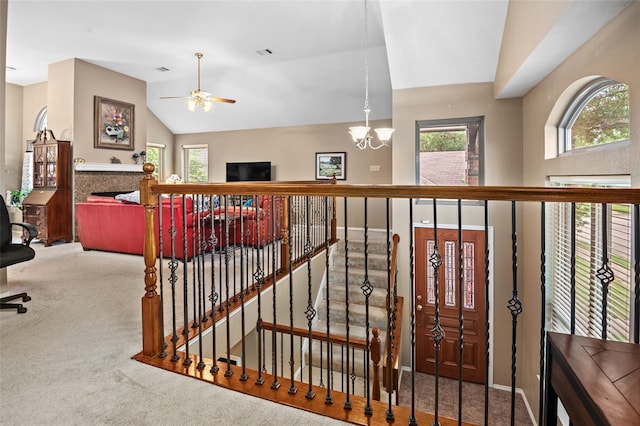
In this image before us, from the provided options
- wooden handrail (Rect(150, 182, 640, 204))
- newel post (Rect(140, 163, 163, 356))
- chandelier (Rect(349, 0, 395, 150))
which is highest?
chandelier (Rect(349, 0, 395, 150))

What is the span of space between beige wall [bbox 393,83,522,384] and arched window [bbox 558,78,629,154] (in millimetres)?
916

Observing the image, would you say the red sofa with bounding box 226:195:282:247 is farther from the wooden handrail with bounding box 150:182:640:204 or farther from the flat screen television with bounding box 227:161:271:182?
the flat screen television with bounding box 227:161:271:182

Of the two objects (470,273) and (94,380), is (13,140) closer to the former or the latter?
(94,380)

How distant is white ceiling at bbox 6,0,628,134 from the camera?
385 cm

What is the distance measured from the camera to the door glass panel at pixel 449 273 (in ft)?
16.1

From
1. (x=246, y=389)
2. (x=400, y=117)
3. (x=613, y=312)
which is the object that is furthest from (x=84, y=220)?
(x=613, y=312)

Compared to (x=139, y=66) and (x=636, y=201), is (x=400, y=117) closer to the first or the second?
(x=636, y=201)

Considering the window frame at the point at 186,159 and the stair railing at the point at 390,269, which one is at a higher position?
the window frame at the point at 186,159

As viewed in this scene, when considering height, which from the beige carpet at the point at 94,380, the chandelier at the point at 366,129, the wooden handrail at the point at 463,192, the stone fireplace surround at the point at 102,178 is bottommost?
A: the beige carpet at the point at 94,380

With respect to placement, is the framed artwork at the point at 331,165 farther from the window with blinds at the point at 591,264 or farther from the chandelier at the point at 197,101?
the window with blinds at the point at 591,264

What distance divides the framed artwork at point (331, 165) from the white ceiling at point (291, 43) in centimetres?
105

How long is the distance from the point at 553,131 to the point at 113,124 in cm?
710

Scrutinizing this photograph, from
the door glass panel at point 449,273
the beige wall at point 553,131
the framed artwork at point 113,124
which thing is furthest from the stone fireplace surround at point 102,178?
the beige wall at point 553,131

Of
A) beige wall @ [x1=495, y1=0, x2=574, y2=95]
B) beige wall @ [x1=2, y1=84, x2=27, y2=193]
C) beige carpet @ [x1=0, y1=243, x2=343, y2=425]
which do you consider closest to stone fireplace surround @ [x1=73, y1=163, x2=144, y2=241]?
beige wall @ [x1=2, y1=84, x2=27, y2=193]
